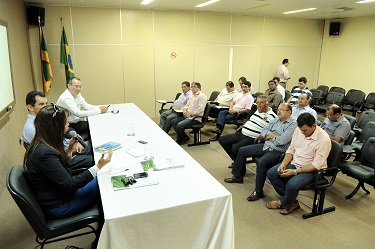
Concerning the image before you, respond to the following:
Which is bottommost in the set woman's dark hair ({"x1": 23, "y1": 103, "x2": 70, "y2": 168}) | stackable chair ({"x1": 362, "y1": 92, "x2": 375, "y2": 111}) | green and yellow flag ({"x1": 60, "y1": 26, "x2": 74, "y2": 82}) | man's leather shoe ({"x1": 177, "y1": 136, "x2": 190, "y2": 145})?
man's leather shoe ({"x1": 177, "y1": 136, "x2": 190, "y2": 145})

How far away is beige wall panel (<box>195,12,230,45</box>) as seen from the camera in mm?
7945

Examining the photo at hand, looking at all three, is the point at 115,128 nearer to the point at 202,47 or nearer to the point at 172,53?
the point at 172,53

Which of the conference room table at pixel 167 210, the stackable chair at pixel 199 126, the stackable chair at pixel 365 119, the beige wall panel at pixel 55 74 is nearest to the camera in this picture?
the conference room table at pixel 167 210

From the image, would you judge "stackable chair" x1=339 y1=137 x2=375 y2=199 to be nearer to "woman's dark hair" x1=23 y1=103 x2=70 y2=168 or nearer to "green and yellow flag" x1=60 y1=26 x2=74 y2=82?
"woman's dark hair" x1=23 y1=103 x2=70 y2=168

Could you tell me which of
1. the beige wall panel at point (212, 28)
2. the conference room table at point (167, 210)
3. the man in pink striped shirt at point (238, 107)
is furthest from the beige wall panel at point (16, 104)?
the beige wall panel at point (212, 28)

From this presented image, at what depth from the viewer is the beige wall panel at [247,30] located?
843 centimetres

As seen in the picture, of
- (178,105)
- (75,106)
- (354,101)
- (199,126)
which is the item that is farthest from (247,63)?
(75,106)

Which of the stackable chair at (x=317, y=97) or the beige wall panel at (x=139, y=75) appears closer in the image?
the beige wall panel at (x=139, y=75)

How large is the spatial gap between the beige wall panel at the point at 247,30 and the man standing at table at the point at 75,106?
5398 mm

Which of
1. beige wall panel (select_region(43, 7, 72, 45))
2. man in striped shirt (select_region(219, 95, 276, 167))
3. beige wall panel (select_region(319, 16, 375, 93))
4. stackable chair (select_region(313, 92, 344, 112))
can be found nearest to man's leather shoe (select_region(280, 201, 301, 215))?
man in striped shirt (select_region(219, 95, 276, 167))

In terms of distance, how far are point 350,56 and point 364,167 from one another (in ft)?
22.9

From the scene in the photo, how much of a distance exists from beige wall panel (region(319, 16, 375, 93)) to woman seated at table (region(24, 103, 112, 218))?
9276 mm

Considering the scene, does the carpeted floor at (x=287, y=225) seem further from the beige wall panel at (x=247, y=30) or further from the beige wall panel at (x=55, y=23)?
the beige wall panel at (x=247, y=30)

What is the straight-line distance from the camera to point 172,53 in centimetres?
782
